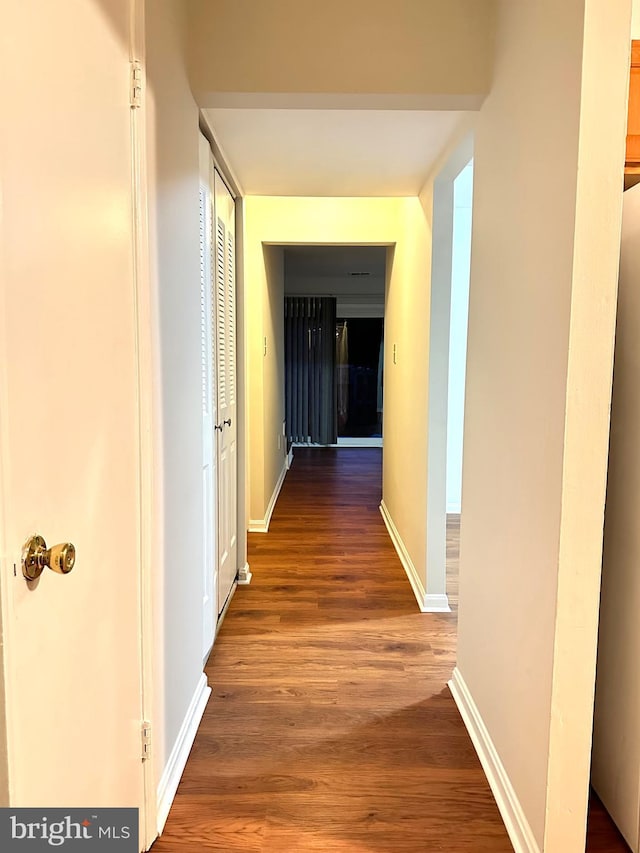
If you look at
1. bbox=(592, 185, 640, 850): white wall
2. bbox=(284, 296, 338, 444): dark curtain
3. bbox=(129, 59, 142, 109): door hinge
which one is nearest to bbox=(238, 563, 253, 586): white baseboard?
bbox=(592, 185, 640, 850): white wall

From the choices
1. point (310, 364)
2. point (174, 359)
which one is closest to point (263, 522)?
point (174, 359)

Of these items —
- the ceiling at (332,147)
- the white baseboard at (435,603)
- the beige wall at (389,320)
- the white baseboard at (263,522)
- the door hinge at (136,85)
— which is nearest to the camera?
the door hinge at (136,85)

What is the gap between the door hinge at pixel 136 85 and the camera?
4.45 ft

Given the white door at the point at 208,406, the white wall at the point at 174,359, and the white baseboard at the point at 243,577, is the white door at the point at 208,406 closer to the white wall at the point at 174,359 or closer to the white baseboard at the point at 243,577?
the white wall at the point at 174,359

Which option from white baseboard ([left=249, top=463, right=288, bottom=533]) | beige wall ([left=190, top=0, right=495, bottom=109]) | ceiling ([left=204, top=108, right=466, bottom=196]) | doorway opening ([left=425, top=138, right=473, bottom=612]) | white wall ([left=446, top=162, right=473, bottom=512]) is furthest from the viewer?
white wall ([left=446, top=162, right=473, bottom=512])

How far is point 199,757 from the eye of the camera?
74.0 inches

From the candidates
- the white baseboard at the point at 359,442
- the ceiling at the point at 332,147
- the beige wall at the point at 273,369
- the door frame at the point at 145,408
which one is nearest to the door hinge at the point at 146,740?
the door frame at the point at 145,408

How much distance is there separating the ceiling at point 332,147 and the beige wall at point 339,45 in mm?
225

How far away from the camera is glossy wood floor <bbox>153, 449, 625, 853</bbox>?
5.21 ft

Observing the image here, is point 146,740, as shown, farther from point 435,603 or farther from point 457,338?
point 457,338

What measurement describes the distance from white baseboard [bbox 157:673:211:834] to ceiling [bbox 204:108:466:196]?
2135 millimetres

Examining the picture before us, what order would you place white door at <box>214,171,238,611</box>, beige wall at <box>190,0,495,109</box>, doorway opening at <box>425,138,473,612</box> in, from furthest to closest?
doorway opening at <box>425,138,473,612</box>, white door at <box>214,171,238,611</box>, beige wall at <box>190,0,495,109</box>

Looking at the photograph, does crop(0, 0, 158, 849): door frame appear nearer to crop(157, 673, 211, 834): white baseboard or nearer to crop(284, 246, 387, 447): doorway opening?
crop(157, 673, 211, 834): white baseboard

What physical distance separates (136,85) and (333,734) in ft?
6.62
